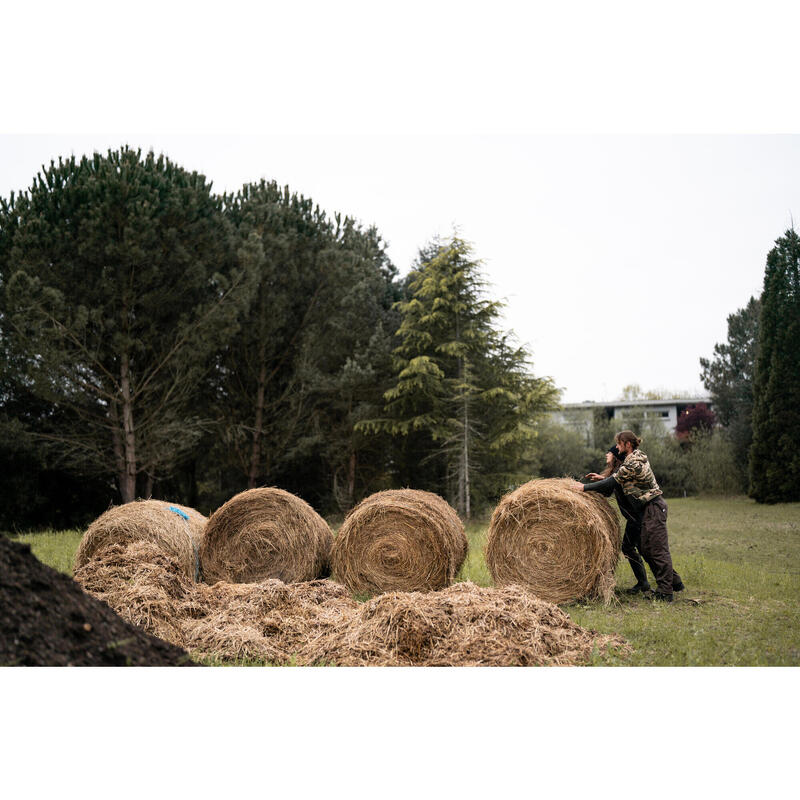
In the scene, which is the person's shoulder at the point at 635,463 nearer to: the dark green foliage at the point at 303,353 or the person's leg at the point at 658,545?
the person's leg at the point at 658,545

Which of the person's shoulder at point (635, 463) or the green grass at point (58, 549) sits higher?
the person's shoulder at point (635, 463)

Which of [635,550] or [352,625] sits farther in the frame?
[635,550]

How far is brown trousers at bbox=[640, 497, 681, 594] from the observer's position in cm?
530

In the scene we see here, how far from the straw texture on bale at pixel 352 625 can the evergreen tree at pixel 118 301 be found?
6159 mm

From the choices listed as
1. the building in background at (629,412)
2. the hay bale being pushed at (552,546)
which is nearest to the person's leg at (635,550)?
the hay bale being pushed at (552,546)

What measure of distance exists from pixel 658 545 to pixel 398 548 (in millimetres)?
2149

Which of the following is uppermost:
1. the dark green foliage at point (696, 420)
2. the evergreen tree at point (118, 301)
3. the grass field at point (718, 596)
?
the evergreen tree at point (118, 301)

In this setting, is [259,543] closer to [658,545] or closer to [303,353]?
[658,545]

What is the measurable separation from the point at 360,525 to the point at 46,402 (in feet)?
25.7

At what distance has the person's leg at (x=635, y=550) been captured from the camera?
5.62m

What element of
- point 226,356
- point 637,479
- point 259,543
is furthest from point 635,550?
point 226,356

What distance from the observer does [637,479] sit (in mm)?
5453
